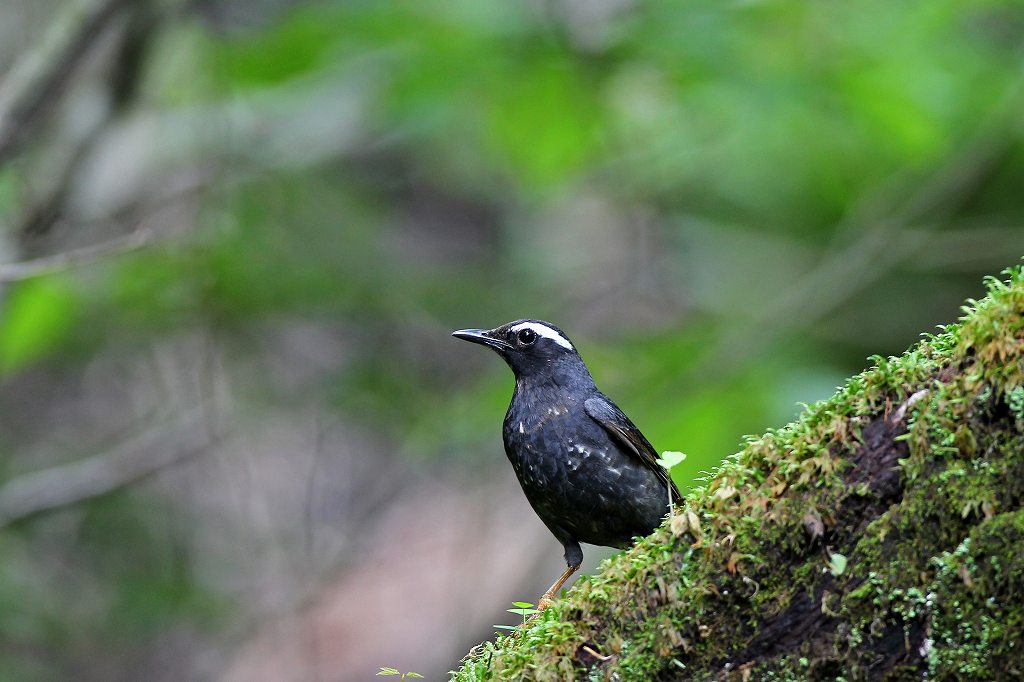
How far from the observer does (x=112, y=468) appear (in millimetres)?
8109

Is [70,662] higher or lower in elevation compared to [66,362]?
lower

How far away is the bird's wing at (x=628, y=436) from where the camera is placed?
493 cm

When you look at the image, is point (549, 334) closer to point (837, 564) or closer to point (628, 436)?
point (628, 436)

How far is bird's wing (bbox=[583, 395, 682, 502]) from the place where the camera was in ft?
16.2

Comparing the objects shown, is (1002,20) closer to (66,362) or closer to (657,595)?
(657,595)

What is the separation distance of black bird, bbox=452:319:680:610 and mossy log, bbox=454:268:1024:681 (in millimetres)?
1820

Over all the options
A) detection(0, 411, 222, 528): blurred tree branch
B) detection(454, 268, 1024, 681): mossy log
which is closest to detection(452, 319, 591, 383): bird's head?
detection(454, 268, 1024, 681): mossy log

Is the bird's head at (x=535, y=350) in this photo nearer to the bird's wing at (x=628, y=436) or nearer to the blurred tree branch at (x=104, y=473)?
the bird's wing at (x=628, y=436)

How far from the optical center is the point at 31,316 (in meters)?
6.70

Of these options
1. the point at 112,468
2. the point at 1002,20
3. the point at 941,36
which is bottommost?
the point at 112,468

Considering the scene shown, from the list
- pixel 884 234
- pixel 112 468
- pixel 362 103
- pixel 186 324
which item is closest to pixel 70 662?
pixel 112 468

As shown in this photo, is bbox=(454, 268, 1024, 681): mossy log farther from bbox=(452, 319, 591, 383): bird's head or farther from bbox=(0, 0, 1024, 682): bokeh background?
bbox=(0, 0, 1024, 682): bokeh background

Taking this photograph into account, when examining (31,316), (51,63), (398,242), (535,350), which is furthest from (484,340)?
(398,242)

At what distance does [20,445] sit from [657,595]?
9.77 meters
